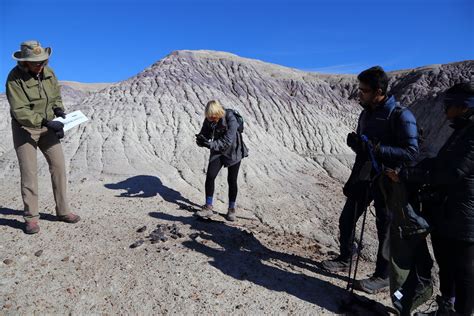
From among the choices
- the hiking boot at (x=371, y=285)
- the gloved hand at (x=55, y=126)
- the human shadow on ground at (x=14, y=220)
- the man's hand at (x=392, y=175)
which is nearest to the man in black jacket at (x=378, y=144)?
the hiking boot at (x=371, y=285)

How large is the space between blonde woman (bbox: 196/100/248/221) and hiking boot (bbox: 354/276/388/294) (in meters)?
2.44

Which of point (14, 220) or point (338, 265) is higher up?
point (14, 220)

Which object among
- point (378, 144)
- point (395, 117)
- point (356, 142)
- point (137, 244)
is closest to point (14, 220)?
point (137, 244)

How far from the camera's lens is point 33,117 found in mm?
4195

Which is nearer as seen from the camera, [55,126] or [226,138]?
[55,126]

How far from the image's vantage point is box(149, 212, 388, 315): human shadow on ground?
3.34 meters

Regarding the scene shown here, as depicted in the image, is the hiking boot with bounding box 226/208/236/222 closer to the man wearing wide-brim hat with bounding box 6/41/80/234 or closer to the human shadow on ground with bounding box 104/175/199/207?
the human shadow on ground with bounding box 104/175/199/207

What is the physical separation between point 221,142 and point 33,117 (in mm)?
2354

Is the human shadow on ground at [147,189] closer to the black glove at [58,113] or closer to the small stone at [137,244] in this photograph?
the small stone at [137,244]

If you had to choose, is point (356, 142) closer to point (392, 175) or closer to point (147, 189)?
point (392, 175)

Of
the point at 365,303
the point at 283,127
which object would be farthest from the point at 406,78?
the point at 365,303

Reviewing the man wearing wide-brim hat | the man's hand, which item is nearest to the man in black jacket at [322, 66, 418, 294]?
the man's hand

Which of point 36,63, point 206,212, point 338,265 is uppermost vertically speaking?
point 36,63

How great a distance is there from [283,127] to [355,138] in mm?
15439
